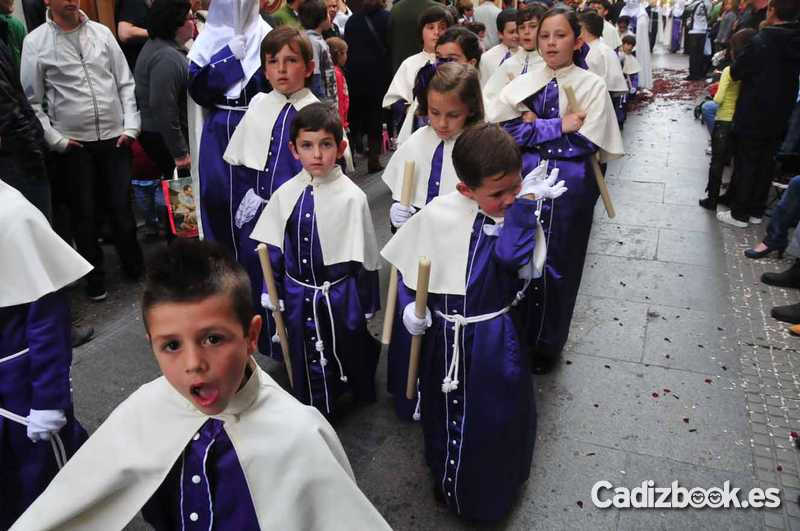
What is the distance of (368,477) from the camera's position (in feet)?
10.9

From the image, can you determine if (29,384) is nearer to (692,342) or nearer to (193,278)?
(193,278)

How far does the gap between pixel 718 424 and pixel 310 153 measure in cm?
264

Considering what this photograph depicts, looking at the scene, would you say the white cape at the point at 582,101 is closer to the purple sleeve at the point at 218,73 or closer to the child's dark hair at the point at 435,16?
the purple sleeve at the point at 218,73

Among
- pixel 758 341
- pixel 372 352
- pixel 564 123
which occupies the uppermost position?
pixel 564 123

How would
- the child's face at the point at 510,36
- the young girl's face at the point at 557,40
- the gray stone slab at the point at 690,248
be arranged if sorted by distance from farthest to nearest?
the child's face at the point at 510,36 < the gray stone slab at the point at 690,248 < the young girl's face at the point at 557,40

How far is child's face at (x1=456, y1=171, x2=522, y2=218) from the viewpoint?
2.52 m

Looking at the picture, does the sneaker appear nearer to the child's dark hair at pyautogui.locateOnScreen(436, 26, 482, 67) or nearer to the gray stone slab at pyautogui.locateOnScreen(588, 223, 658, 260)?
the gray stone slab at pyautogui.locateOnScreen(588, 223, 658, 260)

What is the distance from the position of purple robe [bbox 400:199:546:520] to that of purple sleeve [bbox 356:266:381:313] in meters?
0.71

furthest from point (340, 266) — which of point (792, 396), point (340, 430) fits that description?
point (792, 396)

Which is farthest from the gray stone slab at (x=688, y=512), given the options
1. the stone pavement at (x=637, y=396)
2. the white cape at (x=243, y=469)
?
the white cape at (x=243, y=469)

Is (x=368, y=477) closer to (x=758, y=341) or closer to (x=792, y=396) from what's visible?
(x=792, y=396)

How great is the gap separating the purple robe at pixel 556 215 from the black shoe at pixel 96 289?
10.7 ft

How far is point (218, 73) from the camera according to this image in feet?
13.4

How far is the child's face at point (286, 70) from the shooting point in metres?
3.71
